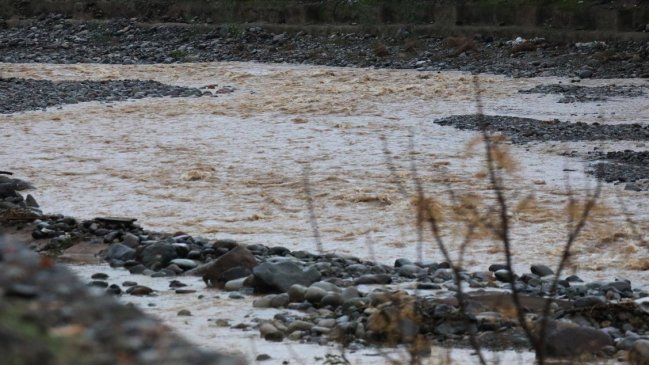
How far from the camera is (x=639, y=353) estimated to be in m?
5.62

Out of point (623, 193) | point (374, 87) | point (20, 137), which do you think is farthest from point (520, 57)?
point (623, 193)

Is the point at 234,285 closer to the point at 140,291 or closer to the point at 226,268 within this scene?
the point at 226,268

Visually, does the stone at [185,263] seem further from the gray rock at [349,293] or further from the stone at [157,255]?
the gray rock at [349,293]

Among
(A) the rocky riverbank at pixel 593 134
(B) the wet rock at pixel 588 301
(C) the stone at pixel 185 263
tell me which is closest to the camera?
(B) the wet rock at pixel 588 301

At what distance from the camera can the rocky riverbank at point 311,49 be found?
25.8m

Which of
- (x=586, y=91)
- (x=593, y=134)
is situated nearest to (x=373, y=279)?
(x=593, y=134)

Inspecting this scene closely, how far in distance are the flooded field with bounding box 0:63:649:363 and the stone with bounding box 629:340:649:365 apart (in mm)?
711

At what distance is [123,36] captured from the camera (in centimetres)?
3419

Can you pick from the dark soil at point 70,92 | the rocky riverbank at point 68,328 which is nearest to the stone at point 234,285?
the rocky riverbank at point 68,328

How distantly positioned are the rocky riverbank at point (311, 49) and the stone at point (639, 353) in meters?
18.7

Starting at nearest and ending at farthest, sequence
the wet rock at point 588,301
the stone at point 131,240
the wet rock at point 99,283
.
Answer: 1. the wet rock at point 588,301
2. the wet rock at point 99,283
3. the stone at point 131,240

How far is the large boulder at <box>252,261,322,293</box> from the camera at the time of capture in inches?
287

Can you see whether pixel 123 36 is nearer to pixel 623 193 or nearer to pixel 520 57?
pixel 520 57

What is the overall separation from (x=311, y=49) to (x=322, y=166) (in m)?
16.9
